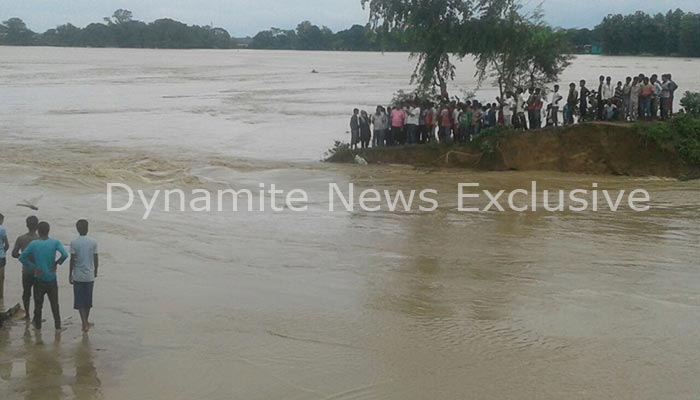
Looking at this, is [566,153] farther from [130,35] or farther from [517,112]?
[130,35]

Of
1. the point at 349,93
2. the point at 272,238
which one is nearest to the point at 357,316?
the point at 272,238

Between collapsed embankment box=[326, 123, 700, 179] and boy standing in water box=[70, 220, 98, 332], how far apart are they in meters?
14.5

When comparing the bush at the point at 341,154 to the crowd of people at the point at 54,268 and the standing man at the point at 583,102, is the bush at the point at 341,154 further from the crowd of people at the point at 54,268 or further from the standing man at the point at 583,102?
the crowd of people at the point at 54,268

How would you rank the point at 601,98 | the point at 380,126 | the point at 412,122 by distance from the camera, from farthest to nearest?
1. the point at 380,126
2. the point at 412,122
3. the point at 601,98

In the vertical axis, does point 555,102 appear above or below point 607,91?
below

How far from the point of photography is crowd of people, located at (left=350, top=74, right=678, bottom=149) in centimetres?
2123

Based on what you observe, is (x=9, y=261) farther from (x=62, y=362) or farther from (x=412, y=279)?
(x=412, y=279)

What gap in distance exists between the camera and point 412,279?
11.9 meters

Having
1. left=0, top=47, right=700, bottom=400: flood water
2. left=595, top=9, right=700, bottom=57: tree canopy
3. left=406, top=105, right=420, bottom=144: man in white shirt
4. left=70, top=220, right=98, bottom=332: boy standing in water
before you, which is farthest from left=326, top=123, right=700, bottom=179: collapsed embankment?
left=595, top=9, right=700, bottom=57: tree canopy

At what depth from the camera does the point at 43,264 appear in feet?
29.5

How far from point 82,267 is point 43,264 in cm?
40

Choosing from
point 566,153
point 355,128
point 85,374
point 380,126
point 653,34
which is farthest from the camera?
point 653,34

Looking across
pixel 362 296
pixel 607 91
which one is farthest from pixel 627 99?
pixel 362 296

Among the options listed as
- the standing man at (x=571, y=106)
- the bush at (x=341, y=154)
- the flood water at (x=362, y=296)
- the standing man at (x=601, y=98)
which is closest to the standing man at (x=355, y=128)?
the bush at (x=341, y=154)
